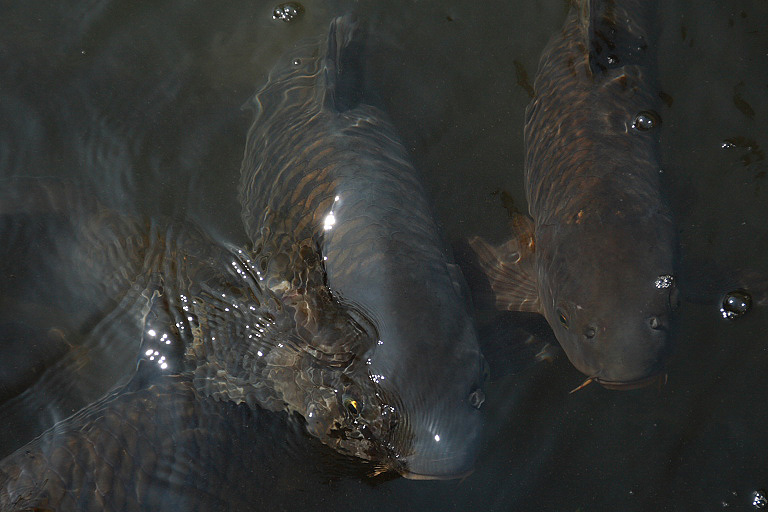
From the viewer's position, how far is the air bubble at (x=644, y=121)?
4.28m

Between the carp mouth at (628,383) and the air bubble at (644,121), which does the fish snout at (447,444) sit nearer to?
the carp mouth at (628,383)

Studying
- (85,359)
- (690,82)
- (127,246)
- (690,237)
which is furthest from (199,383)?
(690,82)

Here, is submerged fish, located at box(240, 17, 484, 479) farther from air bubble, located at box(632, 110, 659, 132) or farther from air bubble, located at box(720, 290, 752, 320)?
air bubble, located at box(720, 290, 752, 320)

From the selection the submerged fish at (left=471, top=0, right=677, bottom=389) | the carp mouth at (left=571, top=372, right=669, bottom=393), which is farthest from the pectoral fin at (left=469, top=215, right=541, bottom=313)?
the carp mouth at (left=571, top=372, right=669, bottom=393)

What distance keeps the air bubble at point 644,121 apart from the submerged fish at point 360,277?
1.46m

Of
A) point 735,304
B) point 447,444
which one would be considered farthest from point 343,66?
point 735,304

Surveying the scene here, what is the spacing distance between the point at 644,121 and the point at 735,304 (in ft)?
4.23

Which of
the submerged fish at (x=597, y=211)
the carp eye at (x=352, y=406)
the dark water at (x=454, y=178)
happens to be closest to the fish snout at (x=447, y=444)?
the carp eye at (x=352, y=406)

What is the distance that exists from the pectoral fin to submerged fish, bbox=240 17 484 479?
59 cm

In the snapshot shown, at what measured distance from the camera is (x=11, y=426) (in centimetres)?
384

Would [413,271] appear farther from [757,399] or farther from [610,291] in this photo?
[757,399]

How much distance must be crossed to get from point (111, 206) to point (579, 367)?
3203 millimetres

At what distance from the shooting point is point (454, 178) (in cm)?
477

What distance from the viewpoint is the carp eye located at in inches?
137
